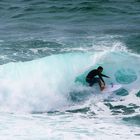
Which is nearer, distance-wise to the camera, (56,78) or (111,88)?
(111,88)

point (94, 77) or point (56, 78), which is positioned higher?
point (94, 77)

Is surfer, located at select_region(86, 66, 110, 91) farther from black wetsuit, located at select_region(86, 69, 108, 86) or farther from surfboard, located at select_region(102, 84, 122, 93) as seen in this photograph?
surfboard, located at select_region(102, 84, 122, 93)

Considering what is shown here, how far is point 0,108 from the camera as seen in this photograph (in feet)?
43.8

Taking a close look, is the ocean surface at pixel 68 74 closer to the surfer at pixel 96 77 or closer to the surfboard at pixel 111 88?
the surfboard at pixel 111 88

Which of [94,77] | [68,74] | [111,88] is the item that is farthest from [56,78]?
[111,88]

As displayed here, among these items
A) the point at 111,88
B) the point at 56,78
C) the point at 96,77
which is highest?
the point at 96,77

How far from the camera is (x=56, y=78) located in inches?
589

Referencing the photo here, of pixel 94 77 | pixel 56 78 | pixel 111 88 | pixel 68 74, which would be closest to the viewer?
pixel 94 77

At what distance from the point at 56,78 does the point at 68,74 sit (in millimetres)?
520

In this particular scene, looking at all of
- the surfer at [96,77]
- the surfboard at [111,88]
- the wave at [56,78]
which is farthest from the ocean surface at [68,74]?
the surfer at [96,77]

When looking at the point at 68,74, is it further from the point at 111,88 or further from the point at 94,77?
the point at 111,88

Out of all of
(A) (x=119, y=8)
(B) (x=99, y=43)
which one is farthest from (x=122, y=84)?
(A) (x=119, y=8)

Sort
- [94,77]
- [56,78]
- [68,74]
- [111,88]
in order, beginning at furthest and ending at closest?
[68,74], [56,78], [111,88], [94,77]

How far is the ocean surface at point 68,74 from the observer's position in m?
11.4
